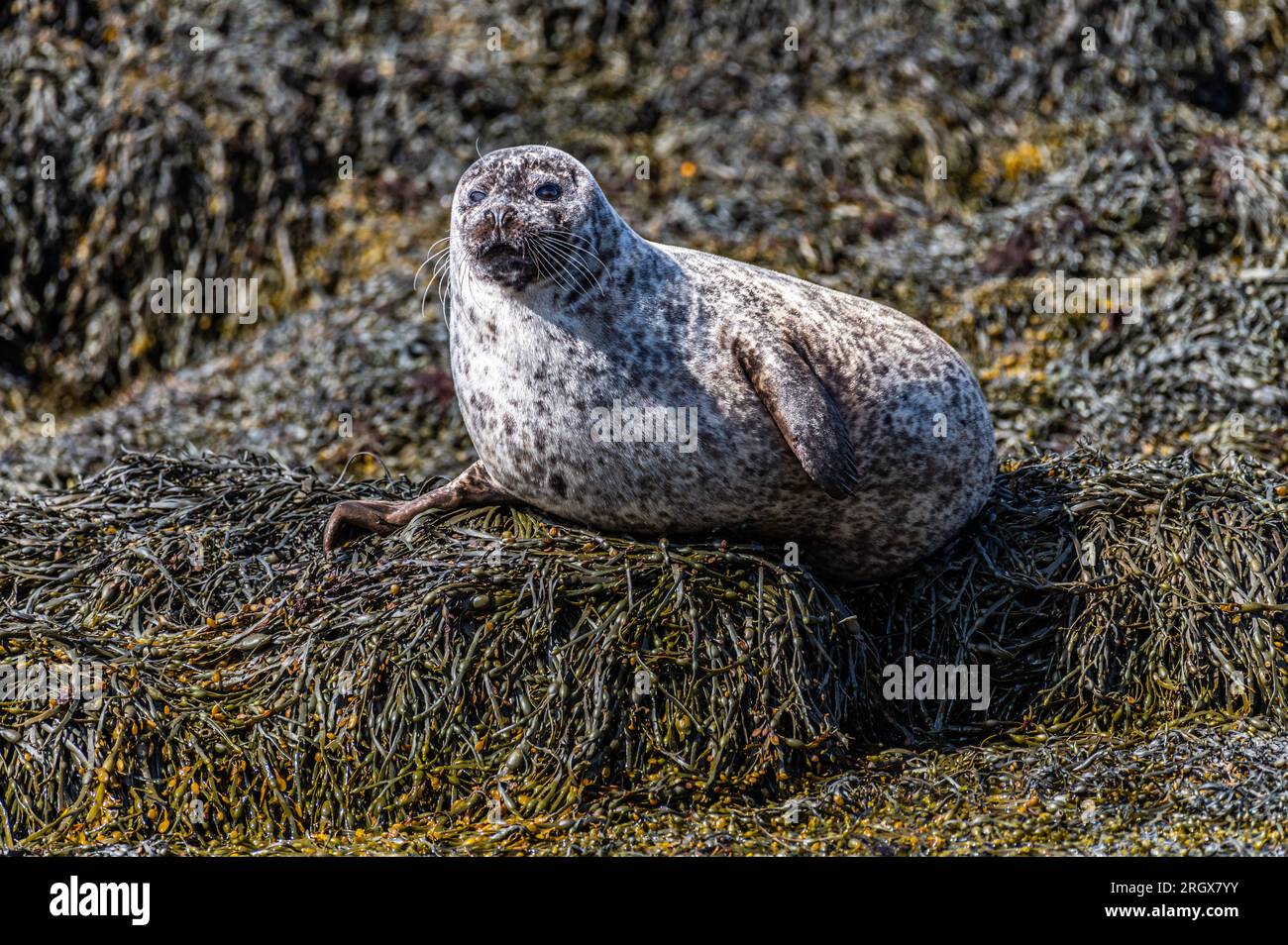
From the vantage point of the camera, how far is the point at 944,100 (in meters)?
8.88

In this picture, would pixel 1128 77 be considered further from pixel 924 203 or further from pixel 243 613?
pixel 243 613

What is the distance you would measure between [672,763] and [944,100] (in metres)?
5.52

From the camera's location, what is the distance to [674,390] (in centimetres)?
470

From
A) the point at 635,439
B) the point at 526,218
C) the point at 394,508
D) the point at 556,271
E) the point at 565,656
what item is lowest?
the point at 565,656

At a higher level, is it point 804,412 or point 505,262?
point 505,262

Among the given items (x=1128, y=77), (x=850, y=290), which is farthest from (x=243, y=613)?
(x=1128, y=77)

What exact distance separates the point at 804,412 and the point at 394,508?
155cm

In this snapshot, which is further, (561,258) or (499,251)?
(561,258)

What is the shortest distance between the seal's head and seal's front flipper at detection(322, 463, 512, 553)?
78cm

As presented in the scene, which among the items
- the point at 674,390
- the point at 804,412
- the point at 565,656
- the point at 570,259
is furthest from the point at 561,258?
the point at 565,656

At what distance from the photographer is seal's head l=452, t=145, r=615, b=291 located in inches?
177

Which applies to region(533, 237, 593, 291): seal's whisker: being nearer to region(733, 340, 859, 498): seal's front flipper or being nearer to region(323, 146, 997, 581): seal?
region(323, 146, 997, 581): seal

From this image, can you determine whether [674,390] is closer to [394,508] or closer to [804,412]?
[804,412]

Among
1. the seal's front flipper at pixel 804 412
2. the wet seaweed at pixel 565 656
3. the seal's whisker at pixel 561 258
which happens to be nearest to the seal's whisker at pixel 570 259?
the seal's whisker at pixel 561 258
